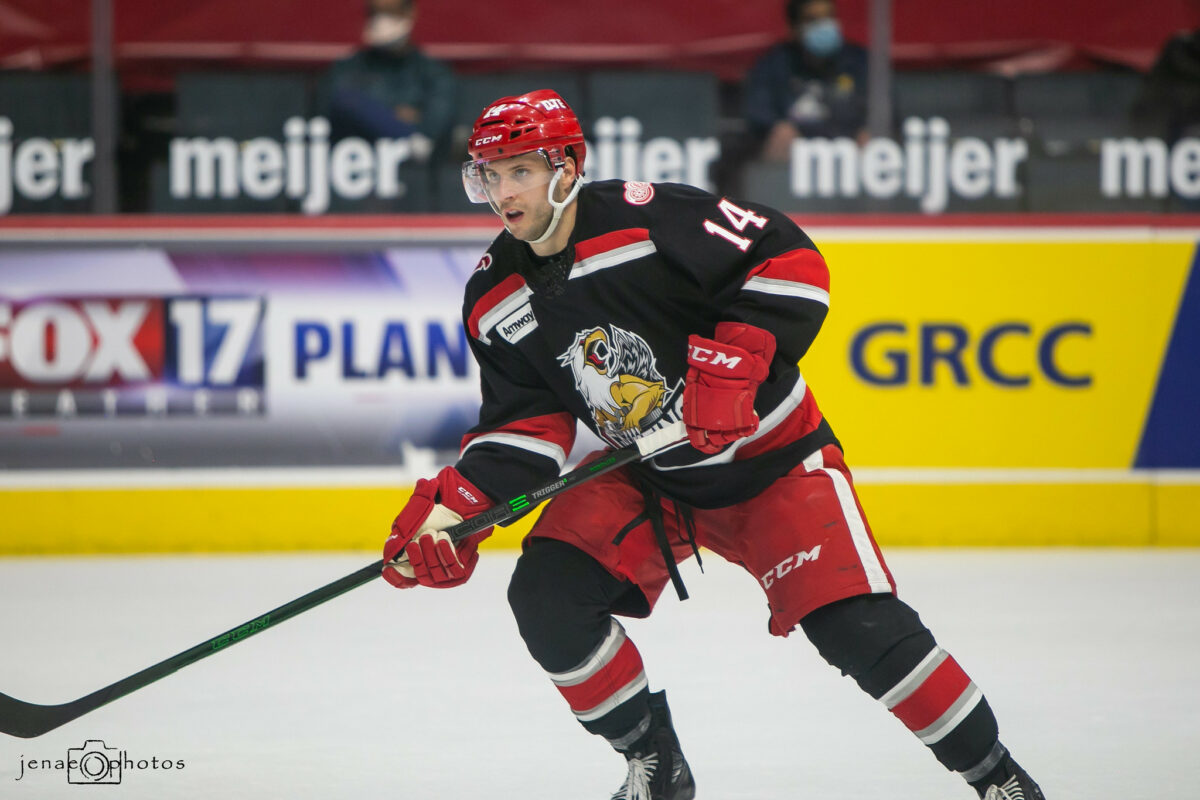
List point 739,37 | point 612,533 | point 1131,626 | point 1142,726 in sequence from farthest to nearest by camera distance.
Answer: point 739,37, point 1131,626, point 1142,726, point 612,533

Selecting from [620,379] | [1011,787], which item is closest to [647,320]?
[620,379]

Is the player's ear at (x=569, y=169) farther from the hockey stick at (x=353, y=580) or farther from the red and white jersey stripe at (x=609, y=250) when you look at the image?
the hockey stick at (x=353, y=580)

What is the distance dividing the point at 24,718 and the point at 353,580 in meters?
0.63

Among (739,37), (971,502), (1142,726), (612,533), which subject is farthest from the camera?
(739,37)

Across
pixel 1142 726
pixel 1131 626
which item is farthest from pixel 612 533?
pixel 1131 626

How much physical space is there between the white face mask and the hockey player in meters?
2.73

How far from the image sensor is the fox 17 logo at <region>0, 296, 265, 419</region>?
15.7ft

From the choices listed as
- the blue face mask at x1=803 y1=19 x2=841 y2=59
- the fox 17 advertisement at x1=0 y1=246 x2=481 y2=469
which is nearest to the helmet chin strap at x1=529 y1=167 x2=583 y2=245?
the fox 17 advertisement at x1=0 y1=246 x2=481 y2=469

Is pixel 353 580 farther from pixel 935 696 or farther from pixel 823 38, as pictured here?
pixel 823 38

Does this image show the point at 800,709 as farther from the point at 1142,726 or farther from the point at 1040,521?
the point at 1040,521

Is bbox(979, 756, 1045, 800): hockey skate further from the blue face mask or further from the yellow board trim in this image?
the blue face mask

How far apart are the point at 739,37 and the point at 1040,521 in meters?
1.85

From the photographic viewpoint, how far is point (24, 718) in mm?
2518

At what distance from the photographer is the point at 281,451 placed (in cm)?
482
